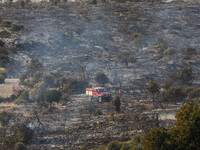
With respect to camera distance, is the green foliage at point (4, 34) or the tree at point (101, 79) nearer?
the tree at point (101, 79)

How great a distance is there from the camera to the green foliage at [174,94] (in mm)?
35844

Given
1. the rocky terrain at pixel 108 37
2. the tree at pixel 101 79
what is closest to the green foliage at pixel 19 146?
the tree at pixel 101 79

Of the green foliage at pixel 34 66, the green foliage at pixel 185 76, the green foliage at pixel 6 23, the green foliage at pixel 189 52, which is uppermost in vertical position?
the green foliage at pixel 6 23

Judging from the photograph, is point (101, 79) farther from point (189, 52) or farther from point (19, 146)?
point (19, 146)

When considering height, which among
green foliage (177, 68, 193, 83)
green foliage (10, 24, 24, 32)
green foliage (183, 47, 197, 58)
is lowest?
green foliage (177, 68, 193, 83)

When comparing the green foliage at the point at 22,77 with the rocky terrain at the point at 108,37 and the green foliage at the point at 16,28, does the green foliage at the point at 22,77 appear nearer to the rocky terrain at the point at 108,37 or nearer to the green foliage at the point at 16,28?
the rocky terrain at the point at 108,37

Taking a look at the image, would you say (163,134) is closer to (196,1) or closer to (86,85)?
(86,85)

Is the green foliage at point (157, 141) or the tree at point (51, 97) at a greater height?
the green foliage at point (157, 141)

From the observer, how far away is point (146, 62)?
54125 mm

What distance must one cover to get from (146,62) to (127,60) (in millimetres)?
3597

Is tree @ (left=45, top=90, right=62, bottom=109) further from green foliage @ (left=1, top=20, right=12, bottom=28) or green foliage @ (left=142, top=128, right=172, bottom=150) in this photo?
green foliage @ (left=1, top=20, right=12, bottom=28)

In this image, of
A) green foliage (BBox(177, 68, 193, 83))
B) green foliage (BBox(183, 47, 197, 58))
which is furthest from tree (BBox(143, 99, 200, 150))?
green foliage (BBox(183, 47, 197, 58))

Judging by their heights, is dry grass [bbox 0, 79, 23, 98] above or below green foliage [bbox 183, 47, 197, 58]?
below

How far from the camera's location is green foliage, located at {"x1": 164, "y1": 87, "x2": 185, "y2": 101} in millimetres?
35844
